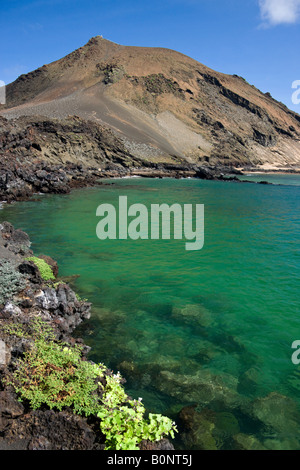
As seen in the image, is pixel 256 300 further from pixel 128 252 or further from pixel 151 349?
pixel 128 252

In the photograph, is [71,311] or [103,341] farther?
[71,311]

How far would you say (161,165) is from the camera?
8269cm

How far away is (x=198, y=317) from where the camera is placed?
11.0m

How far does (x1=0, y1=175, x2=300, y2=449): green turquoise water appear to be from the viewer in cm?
741

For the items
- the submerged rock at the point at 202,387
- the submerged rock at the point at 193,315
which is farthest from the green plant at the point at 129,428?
the submerged rock at the point at 193,315

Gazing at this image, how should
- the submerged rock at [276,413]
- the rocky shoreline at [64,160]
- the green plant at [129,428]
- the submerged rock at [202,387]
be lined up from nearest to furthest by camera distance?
1. the green plant at [129,428]
2. the submerged rock at [276,413]
3. the submerged rock at [202,387]
4. the rocky shoreline at [64,160]

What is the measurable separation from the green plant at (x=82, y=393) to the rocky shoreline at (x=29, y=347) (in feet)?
0.49

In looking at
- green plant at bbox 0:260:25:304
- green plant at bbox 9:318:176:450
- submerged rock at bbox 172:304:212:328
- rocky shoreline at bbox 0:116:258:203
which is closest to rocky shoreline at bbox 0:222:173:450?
green plant at bbox 0:260:25:304

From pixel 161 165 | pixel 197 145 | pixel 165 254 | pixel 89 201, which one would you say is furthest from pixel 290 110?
pixel 165 254

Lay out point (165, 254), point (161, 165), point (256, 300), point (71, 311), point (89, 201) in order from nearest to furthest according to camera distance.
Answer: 1. point (71, 311)
2. point (256, 300)
3. point (165, 254)
4. point (89, 201)
5. point (161, 165)

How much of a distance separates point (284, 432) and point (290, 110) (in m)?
200

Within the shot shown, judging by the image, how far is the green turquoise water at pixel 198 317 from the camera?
292 inches

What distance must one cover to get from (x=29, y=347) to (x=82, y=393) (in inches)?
71.3

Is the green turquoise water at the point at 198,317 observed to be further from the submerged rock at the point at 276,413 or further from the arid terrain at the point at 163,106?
the arid terrain at the point at 163,106
